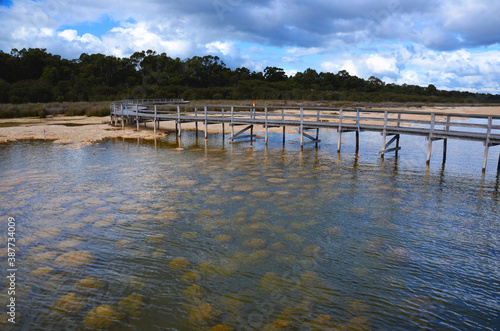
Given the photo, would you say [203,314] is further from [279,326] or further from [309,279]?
[309,279]

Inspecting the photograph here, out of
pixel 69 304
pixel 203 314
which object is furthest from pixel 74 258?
pixel 203 314

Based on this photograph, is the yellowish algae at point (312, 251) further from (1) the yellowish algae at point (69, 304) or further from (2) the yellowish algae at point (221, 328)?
(1) the yellowish algae at point (69, 304)

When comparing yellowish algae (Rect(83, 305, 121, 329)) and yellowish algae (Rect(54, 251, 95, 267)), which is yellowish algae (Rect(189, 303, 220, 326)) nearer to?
yellowish algae (Rect(83, 305, 121, 329))

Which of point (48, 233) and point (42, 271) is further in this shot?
point (48, 233)

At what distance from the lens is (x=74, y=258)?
781cm

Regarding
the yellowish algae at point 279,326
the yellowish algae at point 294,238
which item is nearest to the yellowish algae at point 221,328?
the yellowish algae at point 279,326

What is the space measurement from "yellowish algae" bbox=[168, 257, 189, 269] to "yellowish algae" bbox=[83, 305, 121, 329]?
1.69 metres

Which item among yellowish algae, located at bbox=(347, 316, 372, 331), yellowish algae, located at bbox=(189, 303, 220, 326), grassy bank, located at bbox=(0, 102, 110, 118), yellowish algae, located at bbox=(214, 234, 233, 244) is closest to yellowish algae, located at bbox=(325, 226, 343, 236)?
yellowish algae, located at bbox=(214, 234, 233, 244)

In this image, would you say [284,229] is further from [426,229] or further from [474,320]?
A: [474,320]

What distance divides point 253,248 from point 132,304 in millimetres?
3116

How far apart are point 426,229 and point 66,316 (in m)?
8.79

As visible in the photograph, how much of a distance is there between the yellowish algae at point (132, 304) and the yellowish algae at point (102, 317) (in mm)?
162

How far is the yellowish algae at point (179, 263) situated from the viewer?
24.7 ft

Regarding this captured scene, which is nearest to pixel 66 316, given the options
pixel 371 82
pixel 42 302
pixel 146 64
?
pixel 42 302
